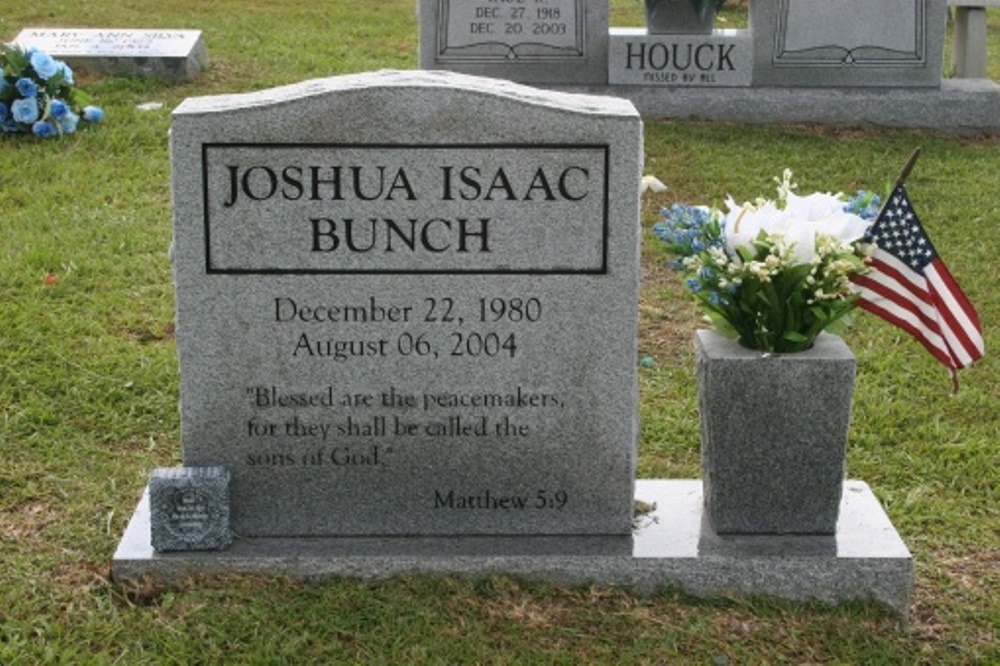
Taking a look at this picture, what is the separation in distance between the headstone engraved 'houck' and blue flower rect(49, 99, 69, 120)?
18.7ft

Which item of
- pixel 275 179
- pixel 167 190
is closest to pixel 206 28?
pixel 167 190

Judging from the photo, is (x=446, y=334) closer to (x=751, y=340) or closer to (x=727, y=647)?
(x=751, y=340)

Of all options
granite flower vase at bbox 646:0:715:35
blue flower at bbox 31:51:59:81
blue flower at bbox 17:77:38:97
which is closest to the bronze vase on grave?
granite flower vase at bbox 646:0:715:35

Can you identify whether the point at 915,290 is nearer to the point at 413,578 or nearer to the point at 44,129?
the point at 413,578

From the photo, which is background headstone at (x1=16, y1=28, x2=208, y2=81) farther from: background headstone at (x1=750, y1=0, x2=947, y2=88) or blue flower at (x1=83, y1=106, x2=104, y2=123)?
background headstone at (x1=750, y1=0, x2=947, y2=88)

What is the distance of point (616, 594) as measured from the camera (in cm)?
467

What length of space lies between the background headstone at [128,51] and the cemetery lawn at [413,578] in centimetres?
140

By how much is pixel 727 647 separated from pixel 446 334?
1.14m

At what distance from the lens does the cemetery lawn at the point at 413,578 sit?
4.48 meters

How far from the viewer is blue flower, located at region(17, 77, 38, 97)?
32.5ft

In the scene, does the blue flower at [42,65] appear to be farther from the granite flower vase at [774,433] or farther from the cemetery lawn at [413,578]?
the granite flower vase at [774,433]

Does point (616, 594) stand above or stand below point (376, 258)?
below

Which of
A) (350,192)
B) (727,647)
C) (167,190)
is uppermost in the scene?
(350,192)

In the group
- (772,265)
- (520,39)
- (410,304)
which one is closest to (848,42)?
(520,39)
